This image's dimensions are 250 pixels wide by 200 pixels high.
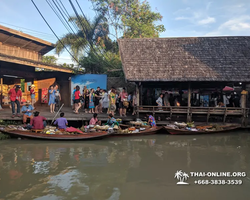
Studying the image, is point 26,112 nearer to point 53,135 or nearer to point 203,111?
point 53,135

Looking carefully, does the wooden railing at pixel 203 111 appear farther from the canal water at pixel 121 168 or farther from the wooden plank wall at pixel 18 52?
the wooden plank wall at pixel 18 52

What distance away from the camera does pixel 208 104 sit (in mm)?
12602

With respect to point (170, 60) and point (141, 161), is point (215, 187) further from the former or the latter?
point (170, 60)

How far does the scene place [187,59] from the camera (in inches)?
461

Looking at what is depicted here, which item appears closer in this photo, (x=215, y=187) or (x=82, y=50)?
(x=215, y=187)

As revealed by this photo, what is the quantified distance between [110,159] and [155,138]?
137 inches

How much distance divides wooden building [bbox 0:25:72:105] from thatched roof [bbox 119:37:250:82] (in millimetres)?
5306

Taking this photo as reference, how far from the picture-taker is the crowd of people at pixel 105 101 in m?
11.9

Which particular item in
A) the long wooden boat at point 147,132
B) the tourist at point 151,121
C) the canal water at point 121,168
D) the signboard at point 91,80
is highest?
the signboard at point 91,80

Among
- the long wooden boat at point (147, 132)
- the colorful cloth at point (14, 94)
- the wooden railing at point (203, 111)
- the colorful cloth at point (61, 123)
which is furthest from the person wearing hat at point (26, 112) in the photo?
the wooden railing at point (203, 111)

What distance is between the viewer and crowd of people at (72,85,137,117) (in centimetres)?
1187

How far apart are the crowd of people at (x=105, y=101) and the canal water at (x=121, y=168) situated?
2.61 m

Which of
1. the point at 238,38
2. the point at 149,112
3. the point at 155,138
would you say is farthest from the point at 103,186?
the point at 238,38

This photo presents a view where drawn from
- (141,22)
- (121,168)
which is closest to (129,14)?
(141,22)
